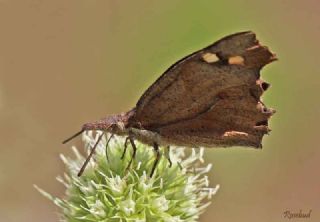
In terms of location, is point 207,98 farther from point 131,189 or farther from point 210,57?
point 131,189

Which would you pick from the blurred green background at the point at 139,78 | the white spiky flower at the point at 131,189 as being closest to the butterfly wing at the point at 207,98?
the white spiky flower at the point at 131,189

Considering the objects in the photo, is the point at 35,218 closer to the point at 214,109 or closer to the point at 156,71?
the point at 156,71

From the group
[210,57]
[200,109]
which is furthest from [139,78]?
[210,57]

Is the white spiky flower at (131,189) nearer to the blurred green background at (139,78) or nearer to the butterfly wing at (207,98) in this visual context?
the butterfly wing at (207,98)

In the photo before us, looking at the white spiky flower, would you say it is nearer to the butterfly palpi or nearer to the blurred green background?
the butterfly palpi

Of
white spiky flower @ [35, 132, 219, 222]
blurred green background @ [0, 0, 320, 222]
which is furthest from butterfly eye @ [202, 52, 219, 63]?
blurred green background @ [0, 0, 320, 222]

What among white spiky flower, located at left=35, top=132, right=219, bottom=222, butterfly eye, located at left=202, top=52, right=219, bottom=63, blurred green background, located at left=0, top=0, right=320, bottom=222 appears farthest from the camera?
blurred green background, located at left=0, top=0, right=320, bottom=222
